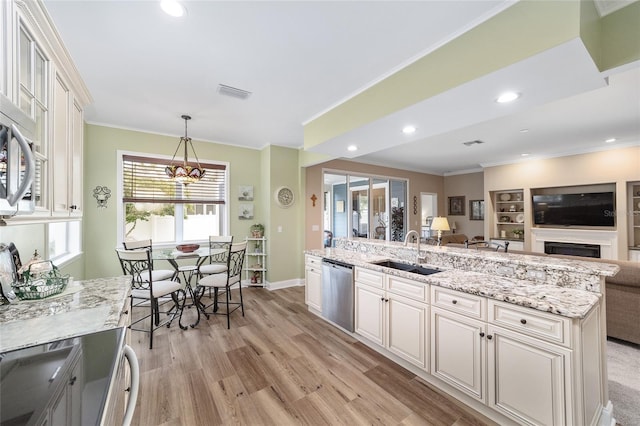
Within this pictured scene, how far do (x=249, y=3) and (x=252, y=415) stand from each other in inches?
112

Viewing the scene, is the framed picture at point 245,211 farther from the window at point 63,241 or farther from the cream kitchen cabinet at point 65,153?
the cream kitchen cabinet at point 65,153

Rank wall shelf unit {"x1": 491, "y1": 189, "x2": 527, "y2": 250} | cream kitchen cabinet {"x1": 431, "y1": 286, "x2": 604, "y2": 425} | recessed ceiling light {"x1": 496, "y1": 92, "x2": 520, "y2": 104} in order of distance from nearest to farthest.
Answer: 1. cream kitchen cabinet {"x1": 431, "y1": 286, "x2": 604, "y2": 425}
2. recessed ceiling light {"x1": 496, "y1": 92, "x2": 520, "y2": 104}
3. wall shelf unit {"x1": 491, "y1": 189, "x2": 527, "y2": 250}

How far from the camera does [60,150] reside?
66.2 inches

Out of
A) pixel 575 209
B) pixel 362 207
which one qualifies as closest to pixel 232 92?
pixel 362 207

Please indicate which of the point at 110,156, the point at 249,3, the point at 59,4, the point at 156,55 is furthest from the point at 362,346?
the point at 110,156

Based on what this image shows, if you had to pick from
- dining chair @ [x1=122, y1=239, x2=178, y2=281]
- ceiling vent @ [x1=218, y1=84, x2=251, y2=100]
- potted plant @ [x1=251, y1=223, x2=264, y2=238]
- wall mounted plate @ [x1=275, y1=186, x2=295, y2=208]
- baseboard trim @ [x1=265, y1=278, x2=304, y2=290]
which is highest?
ceiling vent @ [x1=218, y1=84, x2=251, y2=100]

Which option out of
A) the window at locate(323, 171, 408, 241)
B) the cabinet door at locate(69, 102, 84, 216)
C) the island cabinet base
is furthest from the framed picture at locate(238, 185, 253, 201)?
the island cabinet base

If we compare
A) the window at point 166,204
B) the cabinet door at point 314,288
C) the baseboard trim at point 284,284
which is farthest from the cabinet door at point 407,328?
the window at point 166,204

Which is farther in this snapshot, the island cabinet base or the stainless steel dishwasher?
the stainless steel dishwasher

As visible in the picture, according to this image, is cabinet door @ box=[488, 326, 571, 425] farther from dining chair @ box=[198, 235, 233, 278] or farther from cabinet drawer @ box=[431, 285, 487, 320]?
dining chair @ box=[198, 235, 233, 278]

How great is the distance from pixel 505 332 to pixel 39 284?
10.2 ft

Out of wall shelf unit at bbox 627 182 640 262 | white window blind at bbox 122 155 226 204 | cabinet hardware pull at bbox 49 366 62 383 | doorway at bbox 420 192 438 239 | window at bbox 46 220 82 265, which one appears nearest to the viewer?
cabinet hardware pull at bbox 49 366 62 383

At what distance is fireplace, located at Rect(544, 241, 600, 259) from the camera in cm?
527

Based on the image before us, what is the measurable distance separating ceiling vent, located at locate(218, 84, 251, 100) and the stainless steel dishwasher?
2.21 meters
